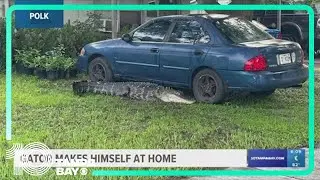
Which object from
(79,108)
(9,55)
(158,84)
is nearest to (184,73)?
(158,84)

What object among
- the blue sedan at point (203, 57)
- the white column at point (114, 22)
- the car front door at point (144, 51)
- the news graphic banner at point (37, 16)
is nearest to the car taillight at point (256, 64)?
the blue sedan at point (203, 57)

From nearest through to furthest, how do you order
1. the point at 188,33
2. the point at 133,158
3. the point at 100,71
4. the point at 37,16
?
the point at 37,16 → the point at 133,158 → the point at 188,33 → the point at 100,71

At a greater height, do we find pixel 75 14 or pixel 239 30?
pixel 75 14

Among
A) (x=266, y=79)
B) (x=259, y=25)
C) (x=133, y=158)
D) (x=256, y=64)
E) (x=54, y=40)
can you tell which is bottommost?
(x=133, y=158)

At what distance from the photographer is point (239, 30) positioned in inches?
178

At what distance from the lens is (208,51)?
4.48 m

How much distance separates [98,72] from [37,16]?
66cm

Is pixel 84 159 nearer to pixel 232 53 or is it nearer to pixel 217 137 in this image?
pixel 217 137

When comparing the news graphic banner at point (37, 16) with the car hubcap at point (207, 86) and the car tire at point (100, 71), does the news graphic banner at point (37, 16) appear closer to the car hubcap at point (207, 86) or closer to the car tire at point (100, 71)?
the car tire at point (100, 71)

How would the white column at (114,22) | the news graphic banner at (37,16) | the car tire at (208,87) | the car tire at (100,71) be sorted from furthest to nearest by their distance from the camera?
the car tire at (100,71), the car tire at (208,87), the white column at (114,22), the news graphic banner at (37,16)

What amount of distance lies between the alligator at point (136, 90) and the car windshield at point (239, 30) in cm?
56

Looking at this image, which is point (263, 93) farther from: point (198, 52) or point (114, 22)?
point (114, 22)

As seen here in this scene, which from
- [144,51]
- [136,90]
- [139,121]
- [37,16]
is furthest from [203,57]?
[37,16]

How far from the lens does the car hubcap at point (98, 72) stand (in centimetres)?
469
